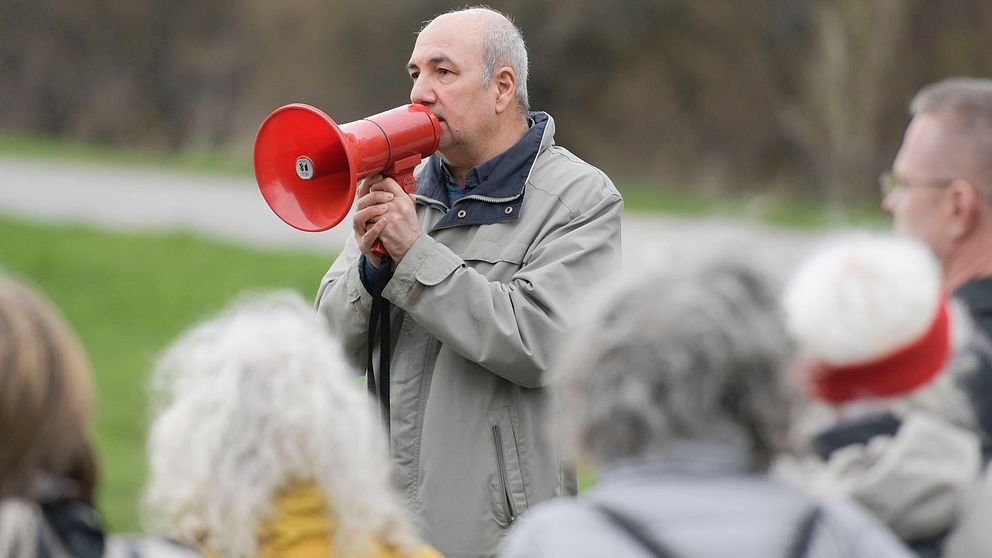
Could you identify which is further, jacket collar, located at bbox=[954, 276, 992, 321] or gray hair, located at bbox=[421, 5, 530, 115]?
gray hair, located at bbox=[421, 5, 530, 115]

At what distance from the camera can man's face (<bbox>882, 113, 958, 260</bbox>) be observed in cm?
270

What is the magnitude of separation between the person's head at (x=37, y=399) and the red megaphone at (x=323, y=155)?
166 cm

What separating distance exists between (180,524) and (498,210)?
1568mm

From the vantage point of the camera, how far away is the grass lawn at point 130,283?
8.66 metres

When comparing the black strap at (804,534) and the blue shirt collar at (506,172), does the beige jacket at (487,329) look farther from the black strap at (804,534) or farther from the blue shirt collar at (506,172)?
the black strap at (804,534)

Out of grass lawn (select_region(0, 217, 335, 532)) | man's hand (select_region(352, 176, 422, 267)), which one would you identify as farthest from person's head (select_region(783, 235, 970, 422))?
grass lawn (select_region(0, 217, 335, 532))

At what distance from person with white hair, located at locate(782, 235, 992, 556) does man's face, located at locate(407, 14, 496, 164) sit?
1.64m

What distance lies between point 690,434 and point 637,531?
0.16m

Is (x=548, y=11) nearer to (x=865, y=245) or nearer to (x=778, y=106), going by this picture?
(x=778, y=106)

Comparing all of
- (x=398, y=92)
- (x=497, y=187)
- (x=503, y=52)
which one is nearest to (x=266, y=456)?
(x=497, y=187)

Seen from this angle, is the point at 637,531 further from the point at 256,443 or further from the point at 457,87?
the point at 457,87

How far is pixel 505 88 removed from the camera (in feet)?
12.2

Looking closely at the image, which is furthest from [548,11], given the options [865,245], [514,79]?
[865,245]

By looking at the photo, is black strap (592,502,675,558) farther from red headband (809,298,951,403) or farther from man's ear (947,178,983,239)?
man's ear (947,178,983,239)
